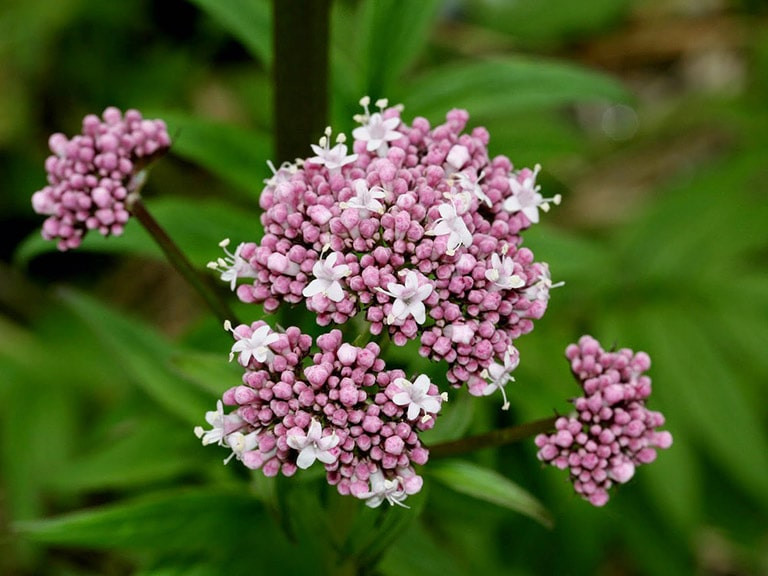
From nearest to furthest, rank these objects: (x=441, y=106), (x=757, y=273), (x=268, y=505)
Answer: (x=268, y=505) < (x=441, y=106) < (x=757, y=273)

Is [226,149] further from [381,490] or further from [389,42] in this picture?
[381,490]

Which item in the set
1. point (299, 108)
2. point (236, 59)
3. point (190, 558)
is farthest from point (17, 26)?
point (190, 558)

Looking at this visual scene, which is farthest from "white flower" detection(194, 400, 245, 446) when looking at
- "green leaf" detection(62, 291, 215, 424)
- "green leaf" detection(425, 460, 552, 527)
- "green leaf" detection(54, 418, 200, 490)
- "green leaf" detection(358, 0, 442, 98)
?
"green leaf" detection(54, 418, 200, 490)

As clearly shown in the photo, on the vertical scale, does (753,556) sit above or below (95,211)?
above

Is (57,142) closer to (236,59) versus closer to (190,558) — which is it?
(190,558)

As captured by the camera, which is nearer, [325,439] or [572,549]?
[325,439]

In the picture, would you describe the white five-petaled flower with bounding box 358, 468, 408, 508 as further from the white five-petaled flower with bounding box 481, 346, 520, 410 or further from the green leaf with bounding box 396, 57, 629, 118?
the green leaf with bounding box 396, 57, 629, 118

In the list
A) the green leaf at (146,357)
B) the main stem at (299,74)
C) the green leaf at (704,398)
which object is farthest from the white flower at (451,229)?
the green leaf at (704,398)
